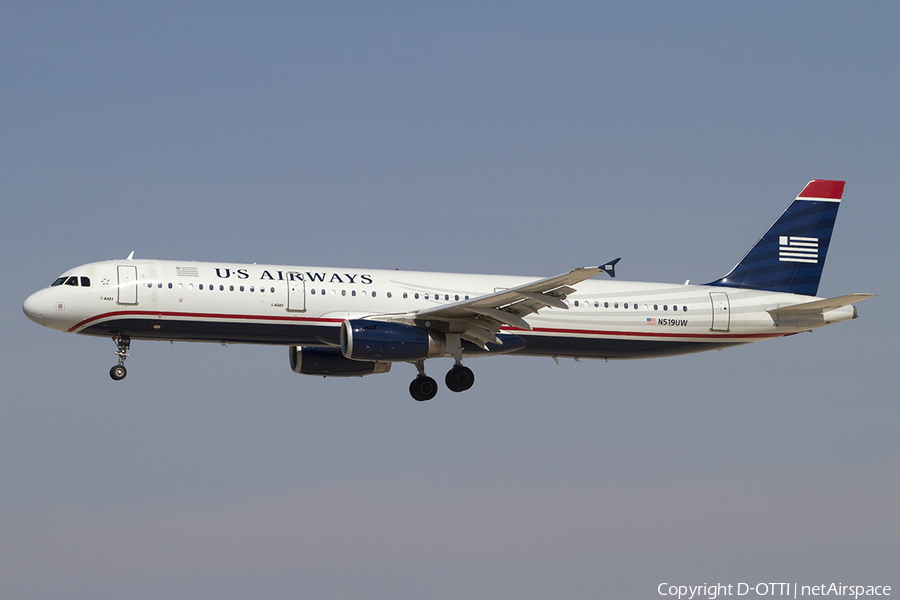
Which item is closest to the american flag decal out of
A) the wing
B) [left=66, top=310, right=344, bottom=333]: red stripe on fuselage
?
the wing

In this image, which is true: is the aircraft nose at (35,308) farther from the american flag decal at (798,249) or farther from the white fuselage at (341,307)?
the american flag decal at (798,249)

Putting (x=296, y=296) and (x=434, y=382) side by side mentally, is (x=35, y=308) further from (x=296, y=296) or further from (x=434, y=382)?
(x=434, y=382)

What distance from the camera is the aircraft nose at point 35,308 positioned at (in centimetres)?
3694

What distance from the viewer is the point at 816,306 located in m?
41.4

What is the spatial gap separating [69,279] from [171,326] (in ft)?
12.0

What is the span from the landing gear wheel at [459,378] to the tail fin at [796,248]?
10.5m

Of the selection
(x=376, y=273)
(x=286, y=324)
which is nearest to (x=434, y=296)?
(x=376, y=273)

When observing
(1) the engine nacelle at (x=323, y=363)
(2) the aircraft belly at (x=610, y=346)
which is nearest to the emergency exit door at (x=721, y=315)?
(2) the aircraft belly at (x=610, y=346)

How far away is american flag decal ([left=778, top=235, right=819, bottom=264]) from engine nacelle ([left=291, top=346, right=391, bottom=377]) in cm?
1627

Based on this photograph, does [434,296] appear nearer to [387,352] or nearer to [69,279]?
[387,352]

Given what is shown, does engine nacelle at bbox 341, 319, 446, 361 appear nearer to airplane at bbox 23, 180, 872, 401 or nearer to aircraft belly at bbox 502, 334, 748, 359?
airplane at bbox 23, 180, 872, 401

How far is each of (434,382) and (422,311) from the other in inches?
147

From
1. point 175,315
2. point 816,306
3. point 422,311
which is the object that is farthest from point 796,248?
point 175,315

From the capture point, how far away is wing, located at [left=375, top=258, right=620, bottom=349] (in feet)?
117
